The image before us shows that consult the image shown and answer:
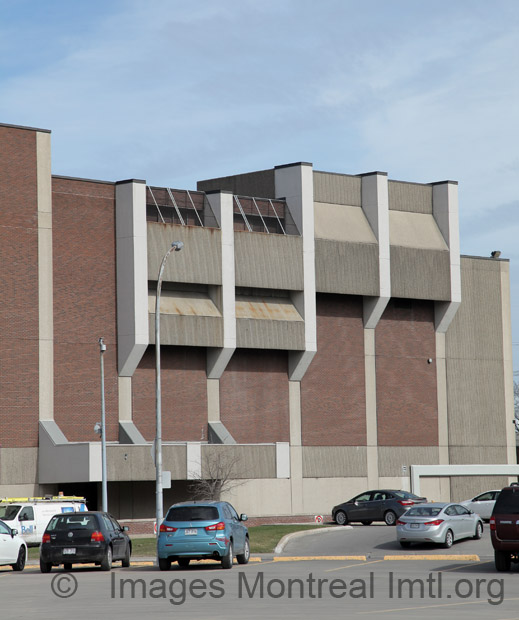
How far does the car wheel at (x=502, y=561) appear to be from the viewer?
29.8 meters

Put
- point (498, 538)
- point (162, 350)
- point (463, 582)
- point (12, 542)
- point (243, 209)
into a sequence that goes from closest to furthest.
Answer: point (463, 582)
point (498, 538)
point (12, 542)
point (162, 350)
point (243, 209)

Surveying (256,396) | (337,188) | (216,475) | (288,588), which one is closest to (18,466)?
(216,475)

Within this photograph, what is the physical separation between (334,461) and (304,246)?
12080 mm

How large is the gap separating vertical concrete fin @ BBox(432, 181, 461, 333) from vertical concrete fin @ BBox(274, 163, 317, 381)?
33.1 ft

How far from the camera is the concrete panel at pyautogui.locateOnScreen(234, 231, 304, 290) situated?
6325 centimetres

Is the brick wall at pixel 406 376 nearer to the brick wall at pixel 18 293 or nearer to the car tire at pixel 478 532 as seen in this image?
the brick wall at pixel 18 293

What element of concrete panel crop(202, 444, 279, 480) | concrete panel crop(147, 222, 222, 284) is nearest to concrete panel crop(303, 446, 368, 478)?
concrete panel crop(202, 444, 279, 480)

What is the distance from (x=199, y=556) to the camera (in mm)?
30953

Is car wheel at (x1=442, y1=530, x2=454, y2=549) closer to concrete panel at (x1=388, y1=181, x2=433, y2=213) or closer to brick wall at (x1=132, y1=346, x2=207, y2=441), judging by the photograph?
brick wall at (x1=132, y1=346, x2=207, y2=441)

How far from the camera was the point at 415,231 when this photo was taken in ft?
234

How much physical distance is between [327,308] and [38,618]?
48.9 meters

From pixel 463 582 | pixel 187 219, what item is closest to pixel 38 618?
pixel 463 582

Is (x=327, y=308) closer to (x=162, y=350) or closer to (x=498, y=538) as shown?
(x=162, y=350)

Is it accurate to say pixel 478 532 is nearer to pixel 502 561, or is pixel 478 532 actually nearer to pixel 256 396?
pixel 502 561
